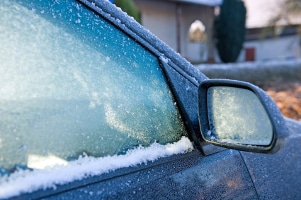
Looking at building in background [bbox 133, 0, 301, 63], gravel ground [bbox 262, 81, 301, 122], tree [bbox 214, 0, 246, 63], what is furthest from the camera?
tree [bbox 214, 0, 246, 63]

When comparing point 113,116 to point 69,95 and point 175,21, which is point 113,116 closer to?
point 69,95

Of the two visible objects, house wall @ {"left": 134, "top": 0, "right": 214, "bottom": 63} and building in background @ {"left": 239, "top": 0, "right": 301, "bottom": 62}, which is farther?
building in background @ {"left": 239, "top": 0, "right": 301, "bottom": 62}

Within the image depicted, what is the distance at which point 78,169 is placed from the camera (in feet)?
4.00

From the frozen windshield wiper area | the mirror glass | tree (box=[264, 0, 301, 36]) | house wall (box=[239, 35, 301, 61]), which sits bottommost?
house wall (box=[239, 35, 301, 61])

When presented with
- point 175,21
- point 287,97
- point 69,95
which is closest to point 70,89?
point 69,95

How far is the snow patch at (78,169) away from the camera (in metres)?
1.08

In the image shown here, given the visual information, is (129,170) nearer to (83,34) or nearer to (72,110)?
(72,110)

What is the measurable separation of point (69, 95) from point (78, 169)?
0.23m

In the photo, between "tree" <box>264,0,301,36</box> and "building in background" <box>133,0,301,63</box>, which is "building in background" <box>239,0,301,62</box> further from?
"tree" <box>264,0,301,36</box>

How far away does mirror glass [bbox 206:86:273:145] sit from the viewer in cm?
143

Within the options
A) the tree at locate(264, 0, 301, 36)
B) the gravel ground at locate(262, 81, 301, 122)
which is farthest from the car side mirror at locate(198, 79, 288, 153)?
the tree at locate(264, 0, 301, 36)

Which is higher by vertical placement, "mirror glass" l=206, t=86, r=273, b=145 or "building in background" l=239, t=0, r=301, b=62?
"mirror glass" l=206, t=86, r=273, b=145

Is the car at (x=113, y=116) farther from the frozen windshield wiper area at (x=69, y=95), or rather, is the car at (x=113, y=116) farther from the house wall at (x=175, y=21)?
the house wall at (x=175, y=21)

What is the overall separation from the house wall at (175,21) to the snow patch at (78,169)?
12.6 m
